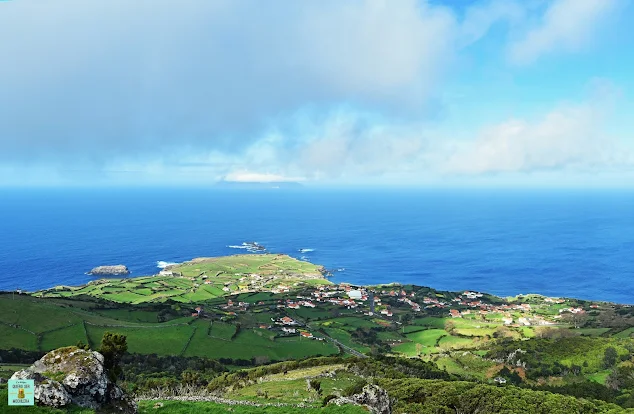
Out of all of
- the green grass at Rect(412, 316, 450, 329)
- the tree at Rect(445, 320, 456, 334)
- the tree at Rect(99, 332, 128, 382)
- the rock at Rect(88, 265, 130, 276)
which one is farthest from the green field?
the tree at Rect(99, 332, 128, 382)

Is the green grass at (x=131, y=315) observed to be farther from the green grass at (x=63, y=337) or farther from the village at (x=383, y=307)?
the green grass at (x=63, y=337)

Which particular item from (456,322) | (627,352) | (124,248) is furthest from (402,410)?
(124,248)

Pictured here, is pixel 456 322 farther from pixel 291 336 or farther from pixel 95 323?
pixel 95 323

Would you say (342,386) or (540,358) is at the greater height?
(342,386)

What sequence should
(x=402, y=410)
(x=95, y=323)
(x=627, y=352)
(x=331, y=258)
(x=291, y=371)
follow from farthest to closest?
(x=331, y=258), (x=95, y=323), (x=627, y=352), (x=291, y=371), (x=402, y=410)

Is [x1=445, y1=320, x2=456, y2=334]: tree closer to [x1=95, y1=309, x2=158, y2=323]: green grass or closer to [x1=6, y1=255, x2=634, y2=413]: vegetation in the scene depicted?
[x1=6, y1=255, x2=634, y2=413]: vegetation

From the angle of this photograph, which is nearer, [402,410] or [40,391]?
[40,391]

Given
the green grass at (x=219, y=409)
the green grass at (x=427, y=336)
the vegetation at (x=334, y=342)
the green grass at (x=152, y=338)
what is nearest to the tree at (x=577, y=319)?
the vegetation at (x=334, y=342)
